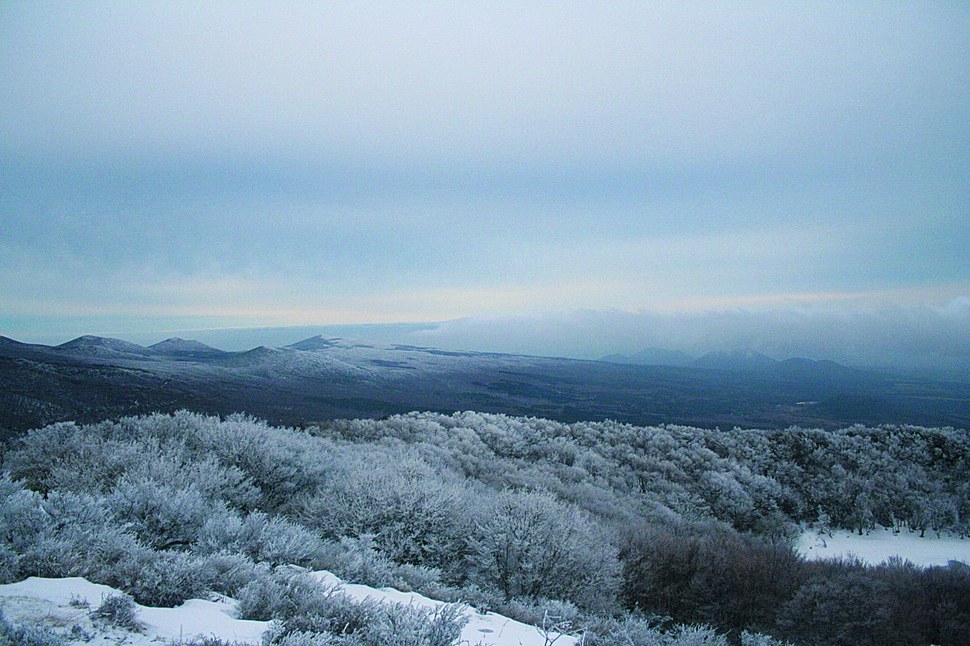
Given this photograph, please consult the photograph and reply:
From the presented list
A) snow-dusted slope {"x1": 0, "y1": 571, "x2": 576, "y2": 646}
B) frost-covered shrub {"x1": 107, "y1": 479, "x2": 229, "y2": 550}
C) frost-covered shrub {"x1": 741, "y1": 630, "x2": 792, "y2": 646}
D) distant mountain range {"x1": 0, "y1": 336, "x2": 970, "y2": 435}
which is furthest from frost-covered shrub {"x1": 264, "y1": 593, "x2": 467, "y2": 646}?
distant mountain range {"x1": 0, "y1": 336, "x2": 970, "y2": 435}

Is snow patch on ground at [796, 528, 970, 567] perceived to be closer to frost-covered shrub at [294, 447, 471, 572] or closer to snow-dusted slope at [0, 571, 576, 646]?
frost-covered shrub at [294, 447, 471, 572]

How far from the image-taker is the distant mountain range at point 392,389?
94.3 feet

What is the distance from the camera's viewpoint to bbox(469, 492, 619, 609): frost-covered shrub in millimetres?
7656

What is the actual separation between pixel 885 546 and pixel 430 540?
15.6 m

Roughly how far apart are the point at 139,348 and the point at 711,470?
190 ft

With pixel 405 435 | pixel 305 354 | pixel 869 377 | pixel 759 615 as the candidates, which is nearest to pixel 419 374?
pixel 305 354

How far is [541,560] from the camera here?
7.82m

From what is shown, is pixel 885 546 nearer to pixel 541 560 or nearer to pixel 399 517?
pixel 541 560

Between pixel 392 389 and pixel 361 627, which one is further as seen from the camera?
pixel 392 389

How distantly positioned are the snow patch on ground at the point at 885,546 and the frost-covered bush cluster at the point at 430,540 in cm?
57

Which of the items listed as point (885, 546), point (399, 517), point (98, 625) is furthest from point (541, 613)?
point (885, 546)

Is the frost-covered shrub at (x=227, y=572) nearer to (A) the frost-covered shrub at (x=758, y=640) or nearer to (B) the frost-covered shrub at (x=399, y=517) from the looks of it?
(B) the frost-covered shrub at (x=399, y=517)

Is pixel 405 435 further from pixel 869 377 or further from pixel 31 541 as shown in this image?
pixel 869 377

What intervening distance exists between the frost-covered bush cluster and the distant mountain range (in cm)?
1363
